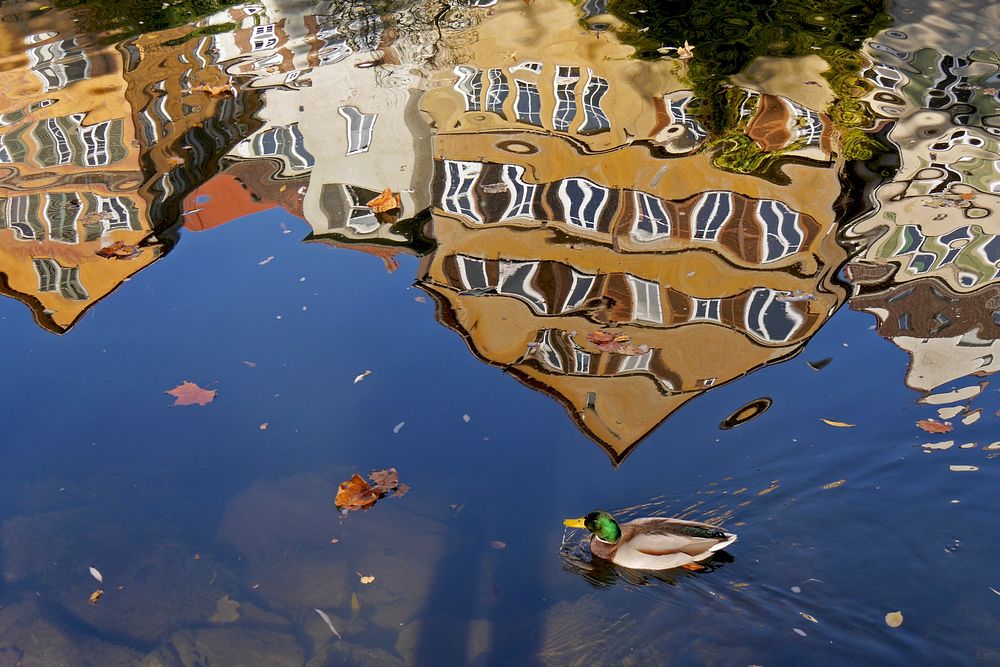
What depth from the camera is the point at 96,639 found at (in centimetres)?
418

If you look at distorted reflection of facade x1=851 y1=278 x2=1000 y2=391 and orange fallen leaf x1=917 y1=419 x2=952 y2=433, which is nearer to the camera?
orange fallen leaf x1=917 y1=419 x2=952 y2=433

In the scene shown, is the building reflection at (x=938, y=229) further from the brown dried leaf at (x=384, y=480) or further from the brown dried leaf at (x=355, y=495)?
the brown dried leaf at (x=355, y=495)

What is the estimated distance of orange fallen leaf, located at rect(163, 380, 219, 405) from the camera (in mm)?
5582

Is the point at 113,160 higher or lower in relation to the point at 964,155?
higher

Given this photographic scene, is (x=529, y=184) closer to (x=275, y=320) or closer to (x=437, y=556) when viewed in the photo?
(x=275, y=320)

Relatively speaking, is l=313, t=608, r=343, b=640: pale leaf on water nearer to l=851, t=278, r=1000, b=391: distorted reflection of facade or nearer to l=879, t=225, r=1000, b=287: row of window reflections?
l=851, t=278, r=1000, b=391: distorted reflection of facade

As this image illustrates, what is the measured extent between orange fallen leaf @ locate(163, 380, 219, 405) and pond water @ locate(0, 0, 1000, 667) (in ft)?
0.09

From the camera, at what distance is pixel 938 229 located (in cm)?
667

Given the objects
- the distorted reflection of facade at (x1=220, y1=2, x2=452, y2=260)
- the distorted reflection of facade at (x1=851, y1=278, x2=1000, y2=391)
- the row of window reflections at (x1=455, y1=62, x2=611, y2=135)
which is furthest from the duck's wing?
the row of window reflections at (x1=455, y1=62, x2=611, y2=135)

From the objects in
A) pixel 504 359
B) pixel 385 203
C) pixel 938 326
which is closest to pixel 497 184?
pixel 385 203

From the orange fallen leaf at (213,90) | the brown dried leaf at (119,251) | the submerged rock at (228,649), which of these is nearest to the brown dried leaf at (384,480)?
the submerged rock at (228,649)

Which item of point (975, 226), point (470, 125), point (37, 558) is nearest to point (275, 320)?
point (37, 558)

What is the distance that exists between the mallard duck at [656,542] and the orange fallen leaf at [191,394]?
8.74 ft

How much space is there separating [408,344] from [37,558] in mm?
2494
